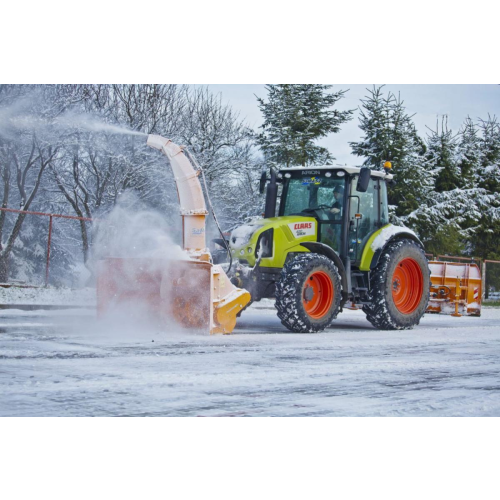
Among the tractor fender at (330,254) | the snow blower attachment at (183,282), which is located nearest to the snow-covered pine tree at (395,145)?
the tractor fender at (330,254)

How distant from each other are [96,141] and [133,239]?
8.35m

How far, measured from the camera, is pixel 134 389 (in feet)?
16.5

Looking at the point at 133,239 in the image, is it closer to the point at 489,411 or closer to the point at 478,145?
the point at 489,411

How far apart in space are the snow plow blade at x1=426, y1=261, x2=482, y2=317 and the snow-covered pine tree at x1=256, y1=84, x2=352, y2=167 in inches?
229

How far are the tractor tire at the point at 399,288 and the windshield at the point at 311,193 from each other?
3.55 ft

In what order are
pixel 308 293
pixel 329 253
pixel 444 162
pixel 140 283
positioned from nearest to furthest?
1. pixel 140 283
2. pixel 308 293
3. pixel 329 253
4. pixel 444 162

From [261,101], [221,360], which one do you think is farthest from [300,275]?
[261,101]

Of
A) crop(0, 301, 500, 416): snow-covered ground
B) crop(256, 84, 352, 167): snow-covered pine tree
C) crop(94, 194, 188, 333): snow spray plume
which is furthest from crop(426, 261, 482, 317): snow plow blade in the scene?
crop(256, 84, 352, 167): snow-covered pine tree

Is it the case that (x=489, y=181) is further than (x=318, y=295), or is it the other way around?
(x=489, y=181)

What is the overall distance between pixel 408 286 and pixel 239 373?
17.6 ft

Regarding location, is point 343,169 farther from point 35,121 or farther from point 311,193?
point 35,121

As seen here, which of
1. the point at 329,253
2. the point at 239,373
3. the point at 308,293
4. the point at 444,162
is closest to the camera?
the point at 239,373

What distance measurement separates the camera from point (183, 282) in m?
8.30

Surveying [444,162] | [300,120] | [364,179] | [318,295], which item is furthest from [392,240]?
[444,162]
